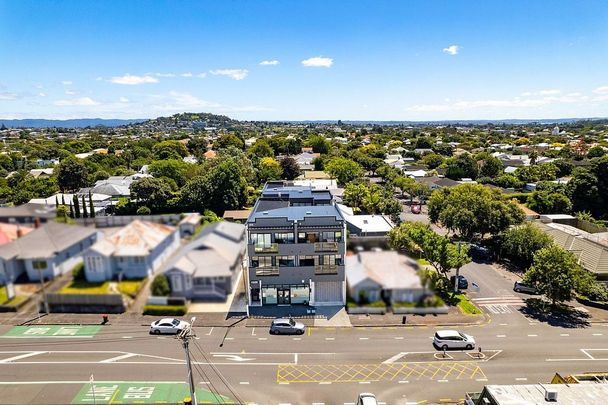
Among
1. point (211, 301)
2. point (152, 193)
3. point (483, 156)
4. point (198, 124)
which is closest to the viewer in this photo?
point (211, 301)

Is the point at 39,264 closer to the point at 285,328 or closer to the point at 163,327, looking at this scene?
the point at 163,327

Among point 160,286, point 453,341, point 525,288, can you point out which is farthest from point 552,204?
point 160,286

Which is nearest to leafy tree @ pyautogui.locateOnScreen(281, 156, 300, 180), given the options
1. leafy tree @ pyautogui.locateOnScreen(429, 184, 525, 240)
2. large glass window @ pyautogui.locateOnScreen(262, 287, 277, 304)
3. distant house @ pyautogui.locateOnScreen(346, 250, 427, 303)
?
leafy tree @ pyautogui.locateOnScreen(429, 184, 525, 240)

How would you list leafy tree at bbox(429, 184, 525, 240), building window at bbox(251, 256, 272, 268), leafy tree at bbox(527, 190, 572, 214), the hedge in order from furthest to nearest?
1. leafy tree at bbox(527, 190, 572, 214)
2. leafy tree at bbox(429, 184, 525, 240)
3. building window at bbox(251, 256, 272, 268)
4. the hedge

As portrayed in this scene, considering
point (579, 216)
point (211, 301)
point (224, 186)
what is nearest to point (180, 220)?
point (211, 301)

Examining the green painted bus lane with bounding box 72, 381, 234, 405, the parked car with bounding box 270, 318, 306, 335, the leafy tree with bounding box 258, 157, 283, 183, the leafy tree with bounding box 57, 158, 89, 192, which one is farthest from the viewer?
the leafy tree with bounding box 258, 157, 283, 183

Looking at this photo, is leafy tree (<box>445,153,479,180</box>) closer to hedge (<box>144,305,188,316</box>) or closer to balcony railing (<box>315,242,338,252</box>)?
balcony railing (<box>315,242,338,252</box>)

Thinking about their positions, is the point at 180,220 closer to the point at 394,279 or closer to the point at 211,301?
Answer: the point at 211,301
